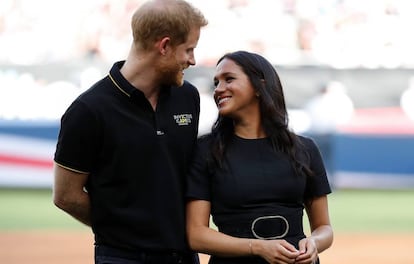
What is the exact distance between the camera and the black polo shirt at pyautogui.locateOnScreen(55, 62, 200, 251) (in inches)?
150

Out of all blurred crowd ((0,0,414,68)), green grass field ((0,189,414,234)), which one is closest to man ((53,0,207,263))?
green grass field ((0,189,414,234))

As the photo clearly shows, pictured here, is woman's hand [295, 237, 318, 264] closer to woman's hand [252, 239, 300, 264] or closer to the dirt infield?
woman's hand [252, 239, 300, 264]

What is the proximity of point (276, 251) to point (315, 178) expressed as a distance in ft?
1.39

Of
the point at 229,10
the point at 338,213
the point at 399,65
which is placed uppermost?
the point at 229,10

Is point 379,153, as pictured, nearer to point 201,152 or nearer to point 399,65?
point 399,65

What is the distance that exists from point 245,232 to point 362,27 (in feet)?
46.6

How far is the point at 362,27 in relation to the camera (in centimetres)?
1745

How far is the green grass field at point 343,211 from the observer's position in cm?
1227

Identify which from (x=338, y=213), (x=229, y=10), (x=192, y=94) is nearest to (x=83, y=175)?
(x=192, y=94)

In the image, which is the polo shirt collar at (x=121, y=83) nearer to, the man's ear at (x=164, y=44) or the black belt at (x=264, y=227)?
the man's ear at (x=164, y=44)

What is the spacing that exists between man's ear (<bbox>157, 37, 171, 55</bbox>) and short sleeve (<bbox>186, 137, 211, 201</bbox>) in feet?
1.38

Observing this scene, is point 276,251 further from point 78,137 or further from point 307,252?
point 78,137

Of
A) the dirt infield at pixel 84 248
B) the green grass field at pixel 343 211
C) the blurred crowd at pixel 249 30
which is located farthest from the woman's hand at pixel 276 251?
the blurred crowd at pixel 249 30

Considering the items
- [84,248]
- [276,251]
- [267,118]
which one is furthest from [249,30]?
[276,251]
